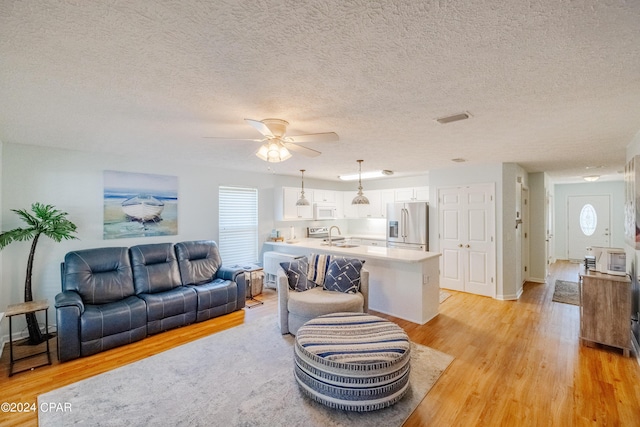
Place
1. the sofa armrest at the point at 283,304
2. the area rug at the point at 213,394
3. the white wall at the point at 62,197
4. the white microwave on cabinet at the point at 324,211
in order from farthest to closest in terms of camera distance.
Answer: the white microwave on cabinet at the point at 324,211, the sofa armrest at the point at 283,304, the white wall at the point at 62,197, the area rug at the point at 213,394

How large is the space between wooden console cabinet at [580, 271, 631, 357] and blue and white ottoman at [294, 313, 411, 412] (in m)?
2.47

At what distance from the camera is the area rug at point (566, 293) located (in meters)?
4.81

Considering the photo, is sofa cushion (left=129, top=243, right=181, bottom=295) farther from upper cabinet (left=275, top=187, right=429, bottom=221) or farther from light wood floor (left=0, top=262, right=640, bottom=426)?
upper cabinet (left=275, top=187, right=429, bottom=221)

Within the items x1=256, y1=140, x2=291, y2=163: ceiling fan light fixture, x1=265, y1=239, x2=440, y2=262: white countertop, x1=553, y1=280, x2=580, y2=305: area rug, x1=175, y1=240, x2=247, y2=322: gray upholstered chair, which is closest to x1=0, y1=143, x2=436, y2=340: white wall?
x1=175, y1=240, x2=247, y2=322: gray upholstered chair

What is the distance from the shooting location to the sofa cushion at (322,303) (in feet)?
10.7

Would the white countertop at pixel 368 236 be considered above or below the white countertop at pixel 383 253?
above

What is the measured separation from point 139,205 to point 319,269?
3.02 meters

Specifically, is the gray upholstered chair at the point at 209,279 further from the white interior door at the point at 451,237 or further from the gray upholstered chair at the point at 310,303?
the white interior door at the point at 451,237

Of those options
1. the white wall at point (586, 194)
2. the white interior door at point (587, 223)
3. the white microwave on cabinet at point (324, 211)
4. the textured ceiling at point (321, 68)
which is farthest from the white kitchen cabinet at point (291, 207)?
the white interior door at point (587, 223)

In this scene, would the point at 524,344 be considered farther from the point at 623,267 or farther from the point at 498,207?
the point at 498,207

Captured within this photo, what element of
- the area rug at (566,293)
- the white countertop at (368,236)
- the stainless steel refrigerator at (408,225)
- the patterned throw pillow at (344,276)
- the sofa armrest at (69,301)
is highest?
the stainless steel refrigerator at (408,225)

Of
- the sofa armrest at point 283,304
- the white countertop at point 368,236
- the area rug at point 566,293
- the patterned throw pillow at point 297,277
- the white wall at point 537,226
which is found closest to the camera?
the sofa armrest at point 283,304

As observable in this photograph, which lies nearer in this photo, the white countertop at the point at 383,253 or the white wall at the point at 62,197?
the white wall at the point at 62,197

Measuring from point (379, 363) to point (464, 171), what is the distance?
4295mm
